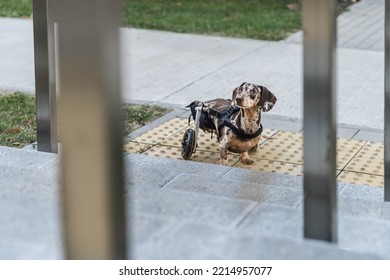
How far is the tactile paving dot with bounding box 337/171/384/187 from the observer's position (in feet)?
14.2

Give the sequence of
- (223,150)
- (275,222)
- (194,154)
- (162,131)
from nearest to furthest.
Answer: (275,222) → (223,150) → (194,154) → (162,131)

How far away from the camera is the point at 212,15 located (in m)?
10.2

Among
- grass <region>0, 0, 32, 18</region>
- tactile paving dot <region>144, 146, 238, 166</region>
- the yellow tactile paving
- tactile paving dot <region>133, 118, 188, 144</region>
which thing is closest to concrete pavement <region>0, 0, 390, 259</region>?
tactile paving dot <region>133, 118, 188, 144</region>

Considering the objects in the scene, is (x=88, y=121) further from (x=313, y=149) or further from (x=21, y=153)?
(x=21, y=153)

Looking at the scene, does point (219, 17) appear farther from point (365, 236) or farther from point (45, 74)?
point (365, 236)

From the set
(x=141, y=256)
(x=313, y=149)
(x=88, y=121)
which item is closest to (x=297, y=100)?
(x=313, y=149)

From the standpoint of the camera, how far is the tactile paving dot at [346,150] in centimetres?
471

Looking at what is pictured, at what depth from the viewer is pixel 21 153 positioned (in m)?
3.95

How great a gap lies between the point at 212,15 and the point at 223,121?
5.85 m

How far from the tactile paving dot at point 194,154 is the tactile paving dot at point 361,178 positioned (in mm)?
620

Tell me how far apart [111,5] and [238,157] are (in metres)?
3.02

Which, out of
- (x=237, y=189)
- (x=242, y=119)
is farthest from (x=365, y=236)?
(x=242, y=119)

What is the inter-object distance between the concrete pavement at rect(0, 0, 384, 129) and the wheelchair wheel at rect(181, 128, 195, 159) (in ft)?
4.29

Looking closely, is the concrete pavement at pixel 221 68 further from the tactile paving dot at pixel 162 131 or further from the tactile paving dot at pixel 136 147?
the tactile paving dot at pixel 136 147
